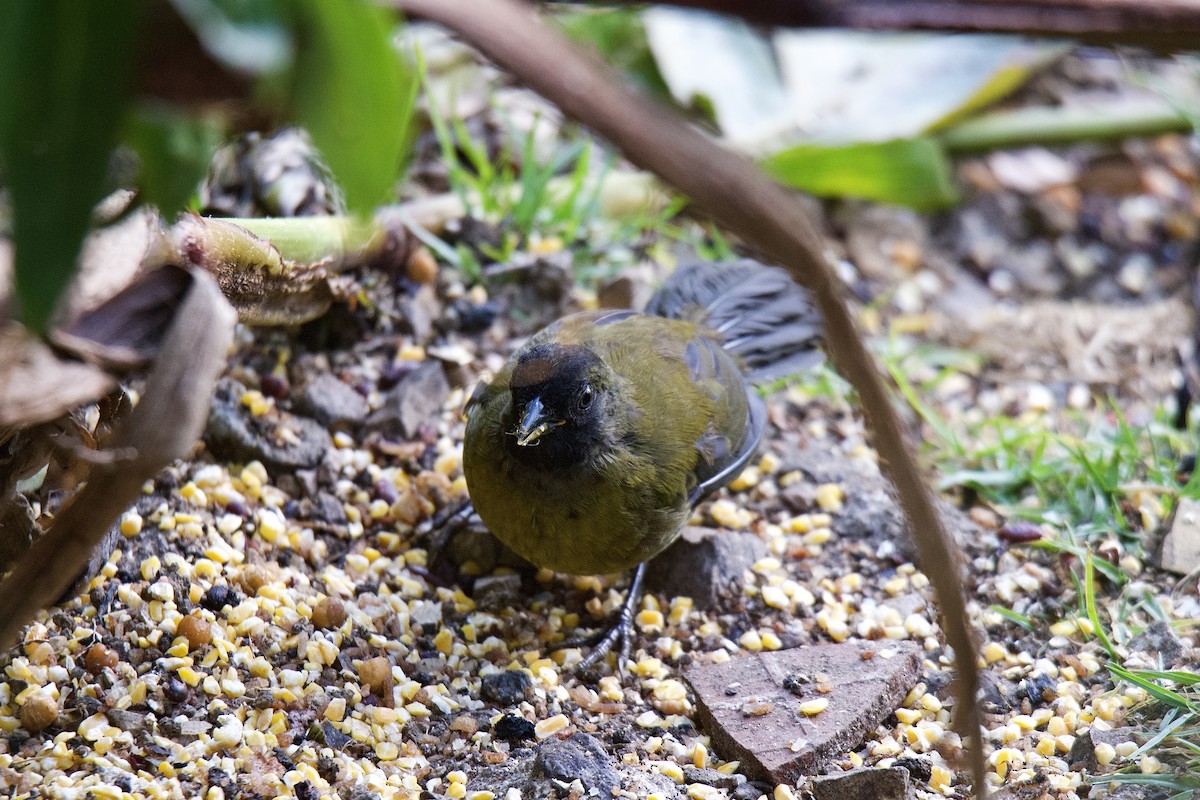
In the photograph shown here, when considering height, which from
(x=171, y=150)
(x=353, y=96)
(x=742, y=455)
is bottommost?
(x=742, y=455)

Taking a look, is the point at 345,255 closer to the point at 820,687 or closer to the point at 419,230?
the point at 419,230

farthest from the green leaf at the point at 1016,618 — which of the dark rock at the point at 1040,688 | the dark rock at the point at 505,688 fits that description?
the dark rock at the point at 505,688

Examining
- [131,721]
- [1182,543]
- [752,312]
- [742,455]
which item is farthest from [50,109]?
[1182,543]

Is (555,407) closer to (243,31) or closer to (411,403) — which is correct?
(411,403)

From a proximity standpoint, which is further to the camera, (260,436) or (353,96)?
(260,436)

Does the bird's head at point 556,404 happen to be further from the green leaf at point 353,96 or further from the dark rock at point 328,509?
the green leaf at point 353,96

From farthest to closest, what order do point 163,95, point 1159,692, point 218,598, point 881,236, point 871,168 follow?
point 881,236 < point 871,168 < point 218,598 < point 1159,692 < point 163,95

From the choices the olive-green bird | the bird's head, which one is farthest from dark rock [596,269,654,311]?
the bird's head
